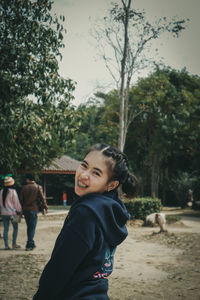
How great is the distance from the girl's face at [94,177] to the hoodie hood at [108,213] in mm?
59

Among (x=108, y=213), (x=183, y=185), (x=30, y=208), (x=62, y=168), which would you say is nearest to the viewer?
(x=108, y=213)

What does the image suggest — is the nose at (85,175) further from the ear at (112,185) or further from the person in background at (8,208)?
the person in background at (8,208)

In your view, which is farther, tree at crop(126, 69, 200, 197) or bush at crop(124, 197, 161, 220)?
tree at crop(126, 69, 200, 197)

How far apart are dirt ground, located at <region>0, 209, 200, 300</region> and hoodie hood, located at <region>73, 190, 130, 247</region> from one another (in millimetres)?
3500

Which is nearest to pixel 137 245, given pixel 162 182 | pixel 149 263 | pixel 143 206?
pixel 149 263

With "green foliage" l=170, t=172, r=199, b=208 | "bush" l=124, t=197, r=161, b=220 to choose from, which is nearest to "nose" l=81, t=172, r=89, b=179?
"bush" l=124, t=197, r=161, b=220

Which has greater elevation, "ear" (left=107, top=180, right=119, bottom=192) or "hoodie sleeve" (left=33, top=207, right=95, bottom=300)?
"ear" (left=107, top=180, right=119, bottom=192)

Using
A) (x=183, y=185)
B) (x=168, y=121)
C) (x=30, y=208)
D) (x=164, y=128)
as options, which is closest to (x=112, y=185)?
(x=30, y=208)

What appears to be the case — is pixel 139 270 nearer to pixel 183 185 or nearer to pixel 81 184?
pixel 81 184

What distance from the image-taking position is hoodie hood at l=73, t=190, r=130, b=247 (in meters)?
1.53

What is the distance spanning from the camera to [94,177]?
170 centimetres

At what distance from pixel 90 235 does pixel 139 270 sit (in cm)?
553

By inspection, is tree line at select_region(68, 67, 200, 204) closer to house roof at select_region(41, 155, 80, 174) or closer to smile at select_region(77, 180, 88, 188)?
house roof at select_region(41, 155, 80, 174)

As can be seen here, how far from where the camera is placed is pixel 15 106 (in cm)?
787
